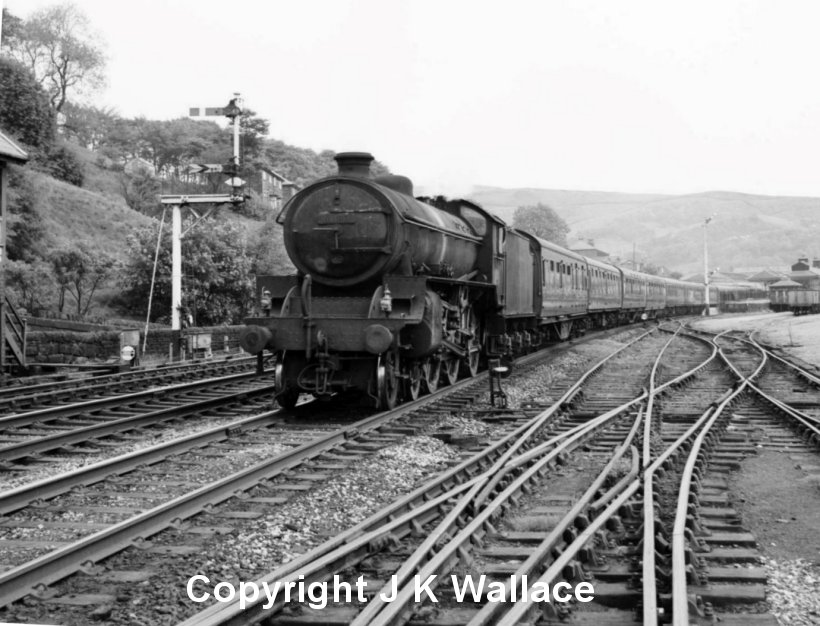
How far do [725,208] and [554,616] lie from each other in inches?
8283

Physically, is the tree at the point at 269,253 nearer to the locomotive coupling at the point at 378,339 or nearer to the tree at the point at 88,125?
the tree at the point at 88,125

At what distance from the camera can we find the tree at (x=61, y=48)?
766 cm

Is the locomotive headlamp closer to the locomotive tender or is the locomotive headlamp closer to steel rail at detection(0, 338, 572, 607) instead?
the locomotive tender

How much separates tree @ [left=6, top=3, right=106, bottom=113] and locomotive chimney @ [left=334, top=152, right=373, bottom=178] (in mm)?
2917

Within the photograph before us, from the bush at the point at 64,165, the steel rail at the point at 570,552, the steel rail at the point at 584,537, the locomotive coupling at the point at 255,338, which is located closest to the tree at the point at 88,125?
the bush at the point at 64,165

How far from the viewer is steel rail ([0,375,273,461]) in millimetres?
7191

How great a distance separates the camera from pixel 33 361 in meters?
18.0

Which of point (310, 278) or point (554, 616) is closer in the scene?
point (554, 616)

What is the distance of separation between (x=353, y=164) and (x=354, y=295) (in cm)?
164

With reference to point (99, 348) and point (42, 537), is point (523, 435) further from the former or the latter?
point (99, 348)

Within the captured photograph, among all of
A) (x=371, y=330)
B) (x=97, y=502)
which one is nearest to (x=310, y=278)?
(x=371, y=330)

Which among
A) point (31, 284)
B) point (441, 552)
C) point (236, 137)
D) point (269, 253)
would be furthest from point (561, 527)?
point (269, 253)

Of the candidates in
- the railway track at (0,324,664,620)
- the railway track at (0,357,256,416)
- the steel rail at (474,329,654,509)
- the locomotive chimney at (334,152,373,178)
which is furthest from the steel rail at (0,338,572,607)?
the railway track at (0,357,256,416)

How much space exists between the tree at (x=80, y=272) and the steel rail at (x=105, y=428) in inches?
705
